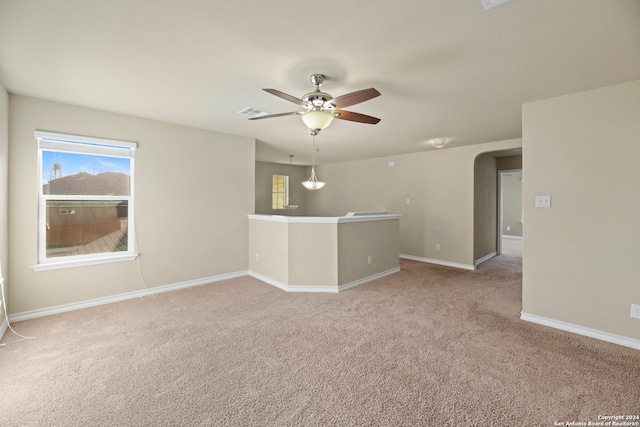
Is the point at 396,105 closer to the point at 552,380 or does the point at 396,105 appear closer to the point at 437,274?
the point at 552,380

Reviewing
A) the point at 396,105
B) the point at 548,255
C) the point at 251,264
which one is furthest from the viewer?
the point at 251,264

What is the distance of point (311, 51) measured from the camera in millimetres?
2027

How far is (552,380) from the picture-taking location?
1.96m

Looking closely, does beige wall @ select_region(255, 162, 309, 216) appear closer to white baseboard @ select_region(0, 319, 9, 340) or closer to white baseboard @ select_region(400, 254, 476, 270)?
white baseboard @ select_region(400, 254, 476, 270)

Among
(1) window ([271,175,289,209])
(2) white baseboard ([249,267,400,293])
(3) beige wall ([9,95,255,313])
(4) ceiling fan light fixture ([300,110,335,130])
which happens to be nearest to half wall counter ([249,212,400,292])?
(2) white baseboard ([249,267,400,293])

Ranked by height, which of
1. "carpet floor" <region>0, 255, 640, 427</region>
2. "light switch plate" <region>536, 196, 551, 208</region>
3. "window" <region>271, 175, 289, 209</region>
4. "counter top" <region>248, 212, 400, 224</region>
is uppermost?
"window" <region>271, 175, 289, 209</region>

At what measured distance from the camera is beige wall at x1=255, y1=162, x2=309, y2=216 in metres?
7.57

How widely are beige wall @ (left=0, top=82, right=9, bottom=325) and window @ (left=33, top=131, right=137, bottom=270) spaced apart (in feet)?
0.84

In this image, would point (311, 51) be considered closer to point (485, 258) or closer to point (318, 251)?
point (318, 251)

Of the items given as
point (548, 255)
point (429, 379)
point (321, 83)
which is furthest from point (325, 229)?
point (548, 255)

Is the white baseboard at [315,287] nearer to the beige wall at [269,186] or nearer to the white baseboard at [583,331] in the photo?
the white baseboard at [583,331]

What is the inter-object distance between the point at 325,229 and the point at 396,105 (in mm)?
1853

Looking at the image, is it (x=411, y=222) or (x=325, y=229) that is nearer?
(x=325, y=229)

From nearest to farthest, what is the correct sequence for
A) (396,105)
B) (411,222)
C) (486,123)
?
(396,105)
(486,123)
(411,222)
